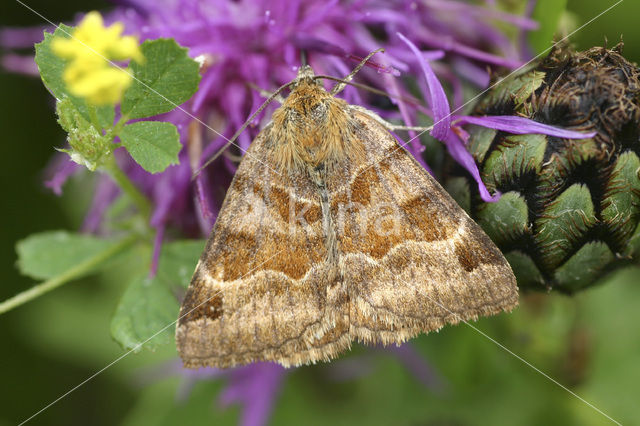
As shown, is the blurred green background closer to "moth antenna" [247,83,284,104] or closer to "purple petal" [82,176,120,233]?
"purple petal" [82,176,120,233]

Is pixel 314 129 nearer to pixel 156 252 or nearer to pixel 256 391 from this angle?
pixel 156 252

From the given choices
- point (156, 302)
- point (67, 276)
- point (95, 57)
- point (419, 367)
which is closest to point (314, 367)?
point (419, 367)

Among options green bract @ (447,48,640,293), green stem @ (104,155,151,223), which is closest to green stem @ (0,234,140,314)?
green stem @ (104,155,151,223)

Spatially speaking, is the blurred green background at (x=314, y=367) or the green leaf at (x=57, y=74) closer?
the green leaf at (x=57, y=74)

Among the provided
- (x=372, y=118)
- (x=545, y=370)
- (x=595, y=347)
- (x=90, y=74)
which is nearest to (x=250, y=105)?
(x=372, y=118)

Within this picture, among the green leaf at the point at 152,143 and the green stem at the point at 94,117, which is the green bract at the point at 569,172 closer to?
the green leaf at the point at 152,143

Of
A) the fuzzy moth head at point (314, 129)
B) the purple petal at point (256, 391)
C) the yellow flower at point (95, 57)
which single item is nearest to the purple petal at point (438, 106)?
the fuzzy moth head at point (314, 129)
